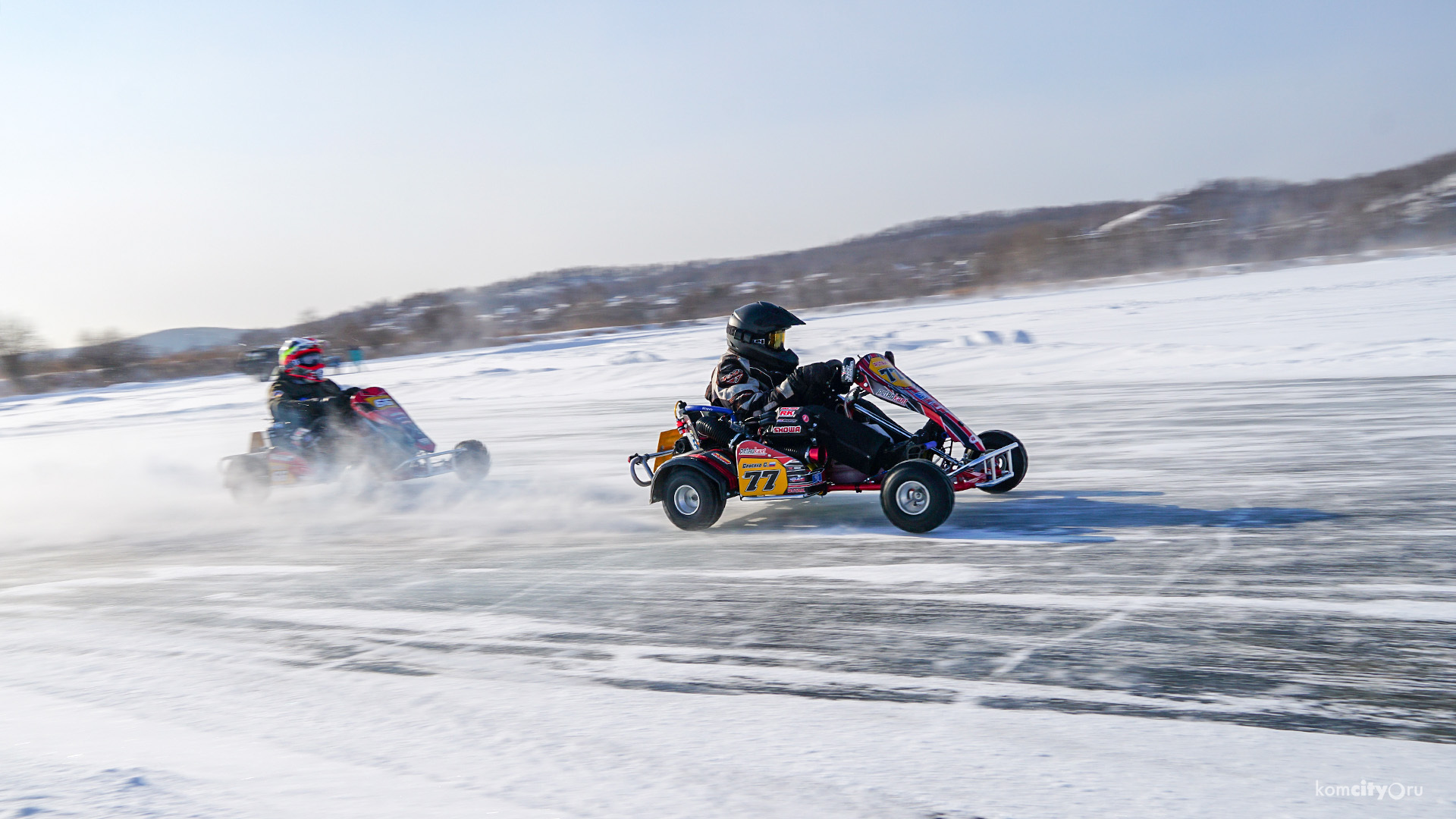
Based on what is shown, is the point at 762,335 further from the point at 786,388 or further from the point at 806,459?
the point at 806,459

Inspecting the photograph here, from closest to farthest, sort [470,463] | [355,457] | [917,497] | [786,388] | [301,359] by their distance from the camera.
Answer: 1. [917,497]
2. [786,388]
3. [470,463]
4. [355,457]
5. [301,359]

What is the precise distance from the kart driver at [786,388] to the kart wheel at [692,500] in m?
0.41

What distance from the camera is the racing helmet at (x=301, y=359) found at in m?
10.5

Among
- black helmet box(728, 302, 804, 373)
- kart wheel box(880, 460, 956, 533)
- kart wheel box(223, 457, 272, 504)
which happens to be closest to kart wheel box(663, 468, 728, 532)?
black helmet box(728, 302, 804, 373)

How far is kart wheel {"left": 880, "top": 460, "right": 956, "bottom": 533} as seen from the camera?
6102 millimetres

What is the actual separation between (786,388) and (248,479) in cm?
629

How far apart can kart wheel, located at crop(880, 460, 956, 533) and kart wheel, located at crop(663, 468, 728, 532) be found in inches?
48.9

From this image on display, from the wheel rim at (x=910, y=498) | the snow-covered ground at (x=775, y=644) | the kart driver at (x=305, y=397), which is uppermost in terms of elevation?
the kart driver at (x=305, y=397)

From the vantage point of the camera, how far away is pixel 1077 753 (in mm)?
3041

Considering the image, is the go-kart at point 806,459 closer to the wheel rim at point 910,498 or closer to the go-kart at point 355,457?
the wheel rim at point 910,498

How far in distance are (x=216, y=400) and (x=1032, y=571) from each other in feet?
83.0

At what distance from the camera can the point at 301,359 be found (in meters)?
10.5

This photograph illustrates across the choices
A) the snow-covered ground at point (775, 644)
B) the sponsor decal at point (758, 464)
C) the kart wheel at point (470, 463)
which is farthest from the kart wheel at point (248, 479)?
the sponsor decal at point (758, 464)

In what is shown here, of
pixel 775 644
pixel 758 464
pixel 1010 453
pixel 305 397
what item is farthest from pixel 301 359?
pixel 775 644
